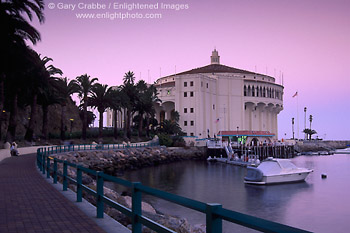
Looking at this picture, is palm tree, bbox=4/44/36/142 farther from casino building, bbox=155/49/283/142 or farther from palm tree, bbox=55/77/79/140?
casino building, bbox=155/49/283/142

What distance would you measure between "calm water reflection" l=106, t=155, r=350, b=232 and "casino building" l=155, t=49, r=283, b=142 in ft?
132

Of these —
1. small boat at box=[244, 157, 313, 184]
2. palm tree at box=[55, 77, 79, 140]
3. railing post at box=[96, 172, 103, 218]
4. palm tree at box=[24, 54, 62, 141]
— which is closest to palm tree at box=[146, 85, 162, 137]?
palm tree at box=[55, 77, 79, 140]

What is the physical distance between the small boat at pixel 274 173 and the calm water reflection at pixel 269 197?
0.88 metres

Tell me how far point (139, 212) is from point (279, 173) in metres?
36.8

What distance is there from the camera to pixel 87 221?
9305 millimetres

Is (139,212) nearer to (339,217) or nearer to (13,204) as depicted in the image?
(13,204)

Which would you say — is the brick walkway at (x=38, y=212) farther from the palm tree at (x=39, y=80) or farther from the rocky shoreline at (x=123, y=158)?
the palm tree at (x=39, y=80)

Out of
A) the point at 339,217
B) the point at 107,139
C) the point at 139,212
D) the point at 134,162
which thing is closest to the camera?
the point at 139,212

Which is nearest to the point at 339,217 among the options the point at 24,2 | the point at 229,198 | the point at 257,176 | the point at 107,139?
the point at 229,198

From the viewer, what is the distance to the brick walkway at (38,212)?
8656 mm

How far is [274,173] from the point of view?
41.2 m

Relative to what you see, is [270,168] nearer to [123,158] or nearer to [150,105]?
[123,158]

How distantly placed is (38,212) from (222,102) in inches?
3542

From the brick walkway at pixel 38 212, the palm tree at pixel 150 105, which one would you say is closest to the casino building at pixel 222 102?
A: the palm tree at pixel 150 105
